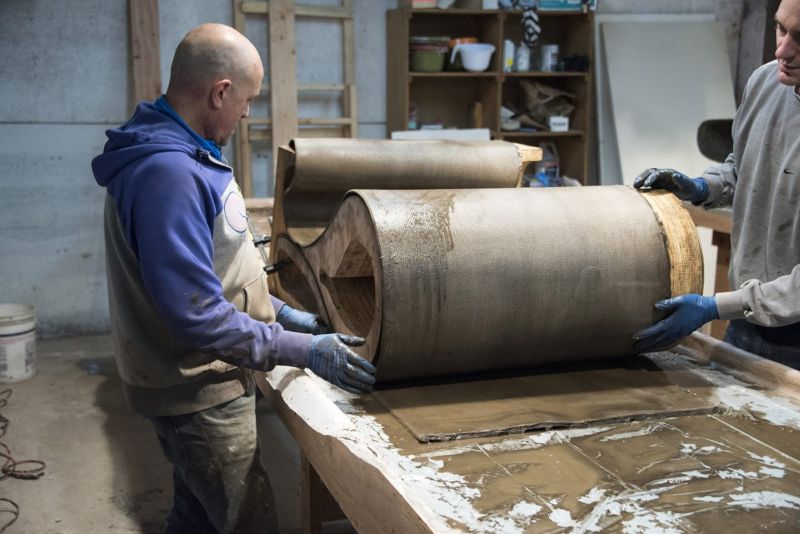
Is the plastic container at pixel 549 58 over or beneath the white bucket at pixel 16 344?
over

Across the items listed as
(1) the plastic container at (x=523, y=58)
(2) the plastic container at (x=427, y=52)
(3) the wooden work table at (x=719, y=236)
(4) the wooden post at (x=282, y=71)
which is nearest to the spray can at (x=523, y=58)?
(1) the plastic container at (x=523, y=58)

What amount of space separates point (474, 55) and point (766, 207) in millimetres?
3308

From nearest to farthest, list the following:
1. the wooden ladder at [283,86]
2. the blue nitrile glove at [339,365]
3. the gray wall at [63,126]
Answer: the blue nitrile glove at [339,365], the gray wall at [63,126], the wooden ladder at [283,86]

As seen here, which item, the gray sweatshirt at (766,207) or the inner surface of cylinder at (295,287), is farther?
the inner surface of cylinder at (295,287)

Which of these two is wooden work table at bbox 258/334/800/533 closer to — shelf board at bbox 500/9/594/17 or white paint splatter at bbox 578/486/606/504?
white paint splatter at bbox 578/486/606/504

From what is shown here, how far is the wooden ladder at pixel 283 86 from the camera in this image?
5.11m

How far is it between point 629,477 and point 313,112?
4.32 m

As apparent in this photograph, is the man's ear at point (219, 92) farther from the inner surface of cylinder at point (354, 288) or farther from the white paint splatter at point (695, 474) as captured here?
the white paint splatter at point (695, 474)

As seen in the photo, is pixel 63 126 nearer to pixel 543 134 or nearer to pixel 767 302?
pixel 543 134

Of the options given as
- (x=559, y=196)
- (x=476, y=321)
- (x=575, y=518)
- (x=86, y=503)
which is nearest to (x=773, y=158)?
(x=559, y=196)

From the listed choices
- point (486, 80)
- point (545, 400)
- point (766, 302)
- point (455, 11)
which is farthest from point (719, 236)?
point (545, 400)

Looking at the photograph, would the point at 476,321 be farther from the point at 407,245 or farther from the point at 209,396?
the point at 209,396

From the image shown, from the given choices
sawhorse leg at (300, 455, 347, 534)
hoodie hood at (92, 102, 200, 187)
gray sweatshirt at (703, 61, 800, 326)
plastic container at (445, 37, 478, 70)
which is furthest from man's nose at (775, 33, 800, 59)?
plastic container at (445, 37, 478, 70)

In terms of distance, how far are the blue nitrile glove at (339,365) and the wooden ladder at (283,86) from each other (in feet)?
11.3
